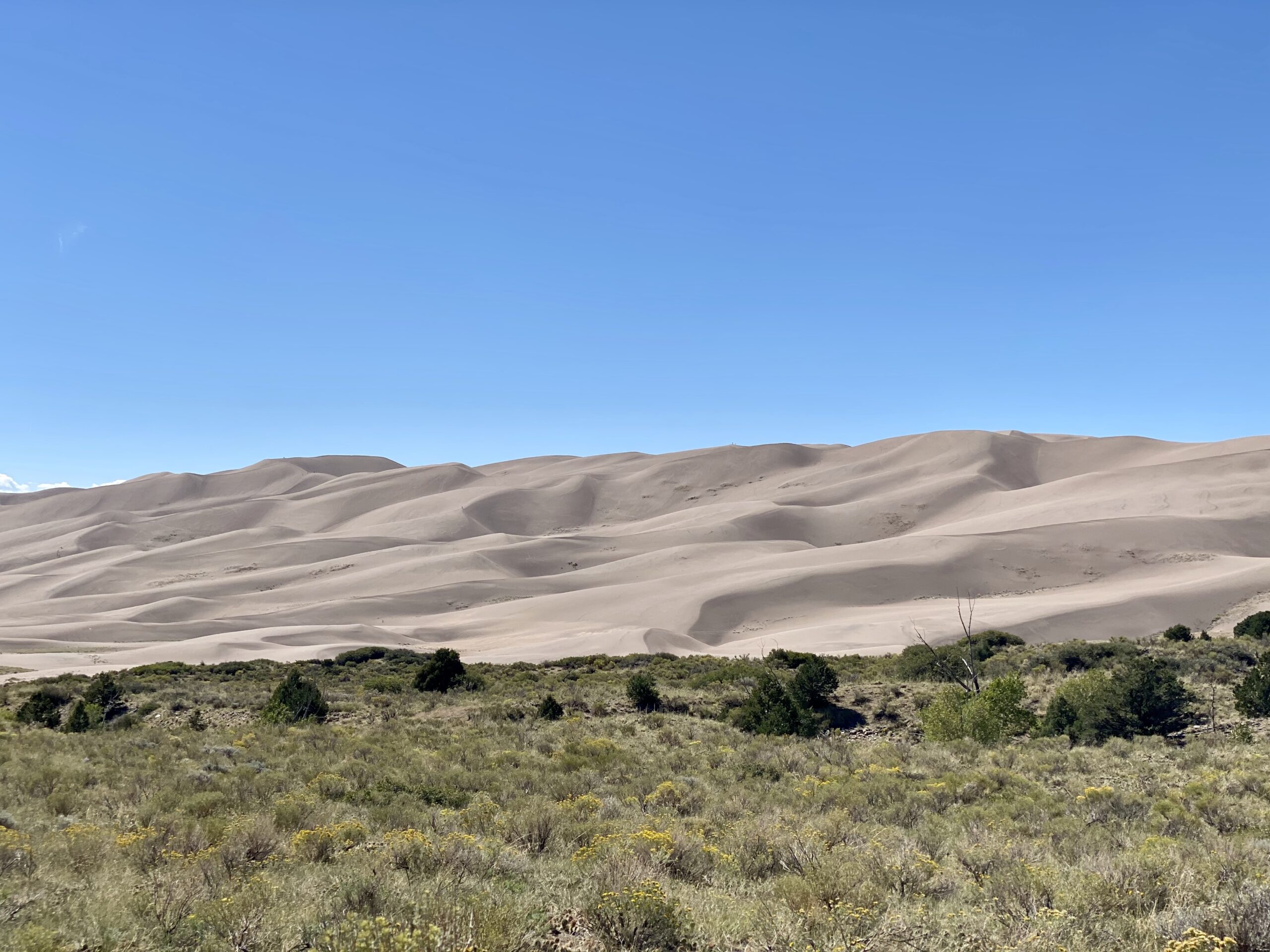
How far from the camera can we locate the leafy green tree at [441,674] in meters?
23.8

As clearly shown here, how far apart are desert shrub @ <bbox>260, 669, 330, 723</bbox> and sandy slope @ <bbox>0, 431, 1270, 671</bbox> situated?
21.1 metres

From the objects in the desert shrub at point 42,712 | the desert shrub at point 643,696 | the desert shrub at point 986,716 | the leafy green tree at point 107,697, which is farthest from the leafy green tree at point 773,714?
the leafy green tree at point 107,697

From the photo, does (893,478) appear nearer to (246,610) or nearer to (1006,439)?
(1006,439)

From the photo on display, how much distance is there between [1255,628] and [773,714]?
24.1 m

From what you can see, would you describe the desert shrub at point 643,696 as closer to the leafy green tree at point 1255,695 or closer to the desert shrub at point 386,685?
the desert shrub at point 386,685

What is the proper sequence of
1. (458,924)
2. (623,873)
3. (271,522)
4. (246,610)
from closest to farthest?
(458,924)
(623,873)
(246,610)
(271,522)

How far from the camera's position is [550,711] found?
692 inches

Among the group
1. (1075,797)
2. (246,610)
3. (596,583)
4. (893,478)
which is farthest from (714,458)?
(1075,797)

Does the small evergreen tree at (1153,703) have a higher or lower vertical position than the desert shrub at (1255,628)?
higher

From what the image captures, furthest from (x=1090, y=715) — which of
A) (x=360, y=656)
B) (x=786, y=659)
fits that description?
(x=360, y=656)

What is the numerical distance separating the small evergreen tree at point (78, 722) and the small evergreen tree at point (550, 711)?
8.93 metres

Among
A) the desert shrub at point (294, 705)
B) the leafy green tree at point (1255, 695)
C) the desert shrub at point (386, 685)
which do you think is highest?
the desert shrub at point (294, 705)

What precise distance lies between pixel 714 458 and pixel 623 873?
460 feet

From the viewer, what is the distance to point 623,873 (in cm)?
550
